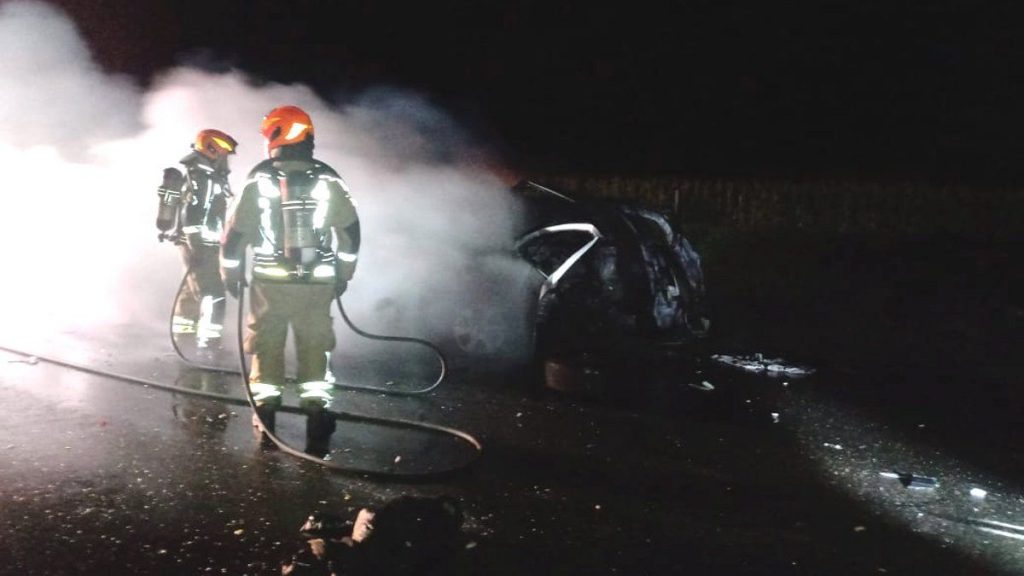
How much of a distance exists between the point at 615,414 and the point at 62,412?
11.8 ft

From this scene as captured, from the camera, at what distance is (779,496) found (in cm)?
431

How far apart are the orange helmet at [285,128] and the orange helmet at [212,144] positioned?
2544mm

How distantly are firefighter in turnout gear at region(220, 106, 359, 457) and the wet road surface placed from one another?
37 cm

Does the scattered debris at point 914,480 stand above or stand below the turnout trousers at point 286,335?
below

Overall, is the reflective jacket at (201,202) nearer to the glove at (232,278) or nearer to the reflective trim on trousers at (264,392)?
the glove at (232,278)

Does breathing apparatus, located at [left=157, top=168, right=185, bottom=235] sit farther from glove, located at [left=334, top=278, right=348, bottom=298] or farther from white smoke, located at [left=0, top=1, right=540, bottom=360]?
glove, located at [left=334, top=278, right=348, bottom=298]

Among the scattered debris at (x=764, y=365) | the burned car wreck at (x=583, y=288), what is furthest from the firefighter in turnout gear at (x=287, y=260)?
the scattered debris at (x=764, y=365)

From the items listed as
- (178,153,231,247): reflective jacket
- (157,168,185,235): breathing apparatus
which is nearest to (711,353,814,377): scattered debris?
(178,153,231,247): reflective jacket

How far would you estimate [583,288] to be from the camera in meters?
6.34

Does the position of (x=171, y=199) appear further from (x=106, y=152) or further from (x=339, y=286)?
(x=106, y=152)

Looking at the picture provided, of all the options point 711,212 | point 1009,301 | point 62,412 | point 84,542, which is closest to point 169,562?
point 84,542

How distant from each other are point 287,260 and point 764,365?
435 cm

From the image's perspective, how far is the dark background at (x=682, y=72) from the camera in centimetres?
1652

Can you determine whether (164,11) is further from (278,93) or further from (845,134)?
(845,134)
